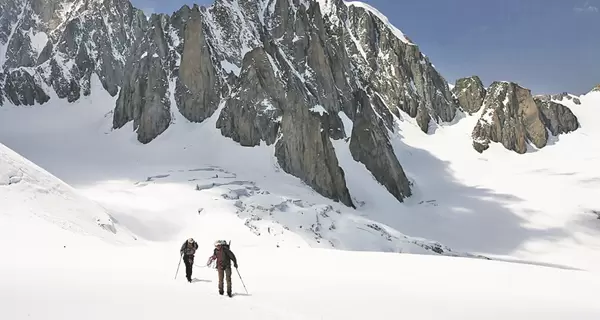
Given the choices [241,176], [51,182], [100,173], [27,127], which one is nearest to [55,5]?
[27,127]

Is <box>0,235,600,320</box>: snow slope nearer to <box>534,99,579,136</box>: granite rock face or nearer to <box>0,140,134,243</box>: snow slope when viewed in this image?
<box>0,140,134,243</box>: snow slope

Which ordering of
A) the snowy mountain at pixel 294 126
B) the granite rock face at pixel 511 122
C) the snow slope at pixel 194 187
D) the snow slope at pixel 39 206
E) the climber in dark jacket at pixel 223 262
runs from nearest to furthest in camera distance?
1. the climber in dark jacket at pixel 223 262
2. the snow slope at pixel 39 206
3. the snow slope at pixel 194 187
4. the snowy mountain at pixel 294 126
5. the granite rock face at pixel 511 122

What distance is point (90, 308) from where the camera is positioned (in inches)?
349

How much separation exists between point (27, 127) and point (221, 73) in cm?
5472

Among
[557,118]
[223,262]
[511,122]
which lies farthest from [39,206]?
[557,118]

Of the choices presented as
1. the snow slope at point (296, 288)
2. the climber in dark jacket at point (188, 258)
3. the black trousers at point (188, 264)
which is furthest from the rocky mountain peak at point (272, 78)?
the black trousers at point (188, 264)

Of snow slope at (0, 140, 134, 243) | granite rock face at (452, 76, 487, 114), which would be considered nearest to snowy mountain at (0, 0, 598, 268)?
granite rock face at (452, 76, 487, 114)

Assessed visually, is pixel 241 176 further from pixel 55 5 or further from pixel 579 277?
pixel 55 5

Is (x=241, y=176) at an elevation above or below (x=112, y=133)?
below

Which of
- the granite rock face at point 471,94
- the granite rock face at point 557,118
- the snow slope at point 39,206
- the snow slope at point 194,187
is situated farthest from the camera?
the granite rock face at point 471,94

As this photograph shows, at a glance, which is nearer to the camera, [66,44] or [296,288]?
[296,288]

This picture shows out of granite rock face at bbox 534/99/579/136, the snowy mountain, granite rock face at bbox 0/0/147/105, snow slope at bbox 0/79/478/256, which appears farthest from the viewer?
granite rock face at bbox 534/99/579/136

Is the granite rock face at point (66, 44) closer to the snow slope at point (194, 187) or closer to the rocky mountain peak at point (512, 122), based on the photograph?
the snow slope at point (194, 187)

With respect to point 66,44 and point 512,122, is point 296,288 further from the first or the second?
point 66,44
